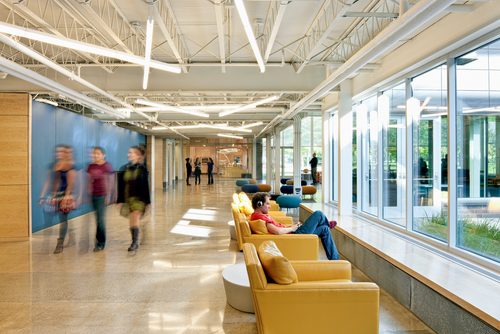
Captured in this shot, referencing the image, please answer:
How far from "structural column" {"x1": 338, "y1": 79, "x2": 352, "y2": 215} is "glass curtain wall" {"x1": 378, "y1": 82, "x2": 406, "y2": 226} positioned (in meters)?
0.96

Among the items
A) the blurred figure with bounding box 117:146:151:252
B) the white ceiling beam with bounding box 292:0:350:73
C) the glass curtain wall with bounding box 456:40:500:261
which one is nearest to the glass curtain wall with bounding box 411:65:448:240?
the glass curtain wall with bounding box 456:40:500:261

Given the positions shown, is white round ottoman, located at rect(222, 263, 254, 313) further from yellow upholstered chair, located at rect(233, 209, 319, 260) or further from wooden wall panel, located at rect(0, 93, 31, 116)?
wooden wall panel, located at rect(0, 93, 31, 116)

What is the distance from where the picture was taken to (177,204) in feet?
49.0

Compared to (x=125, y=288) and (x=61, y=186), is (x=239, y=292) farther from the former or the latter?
(x=61, y=186)

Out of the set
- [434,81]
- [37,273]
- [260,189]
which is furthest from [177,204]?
[434,81]

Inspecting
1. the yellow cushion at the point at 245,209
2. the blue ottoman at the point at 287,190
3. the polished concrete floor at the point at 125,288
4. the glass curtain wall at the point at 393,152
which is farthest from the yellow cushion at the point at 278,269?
the blue ottoman at the point at 287,190

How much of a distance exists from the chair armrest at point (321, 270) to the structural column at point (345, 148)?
5.56 metres

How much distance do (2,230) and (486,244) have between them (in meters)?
8.45

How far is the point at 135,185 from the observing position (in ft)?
23.3

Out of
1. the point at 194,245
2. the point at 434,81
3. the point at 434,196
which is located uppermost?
the point at 434,81

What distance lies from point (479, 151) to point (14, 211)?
8.25 meters

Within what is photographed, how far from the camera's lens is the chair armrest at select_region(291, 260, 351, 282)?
4008 millimetres

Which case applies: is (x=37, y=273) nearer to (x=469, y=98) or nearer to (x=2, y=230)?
(x=2, y=230)

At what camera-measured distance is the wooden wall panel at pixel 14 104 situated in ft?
28.0
